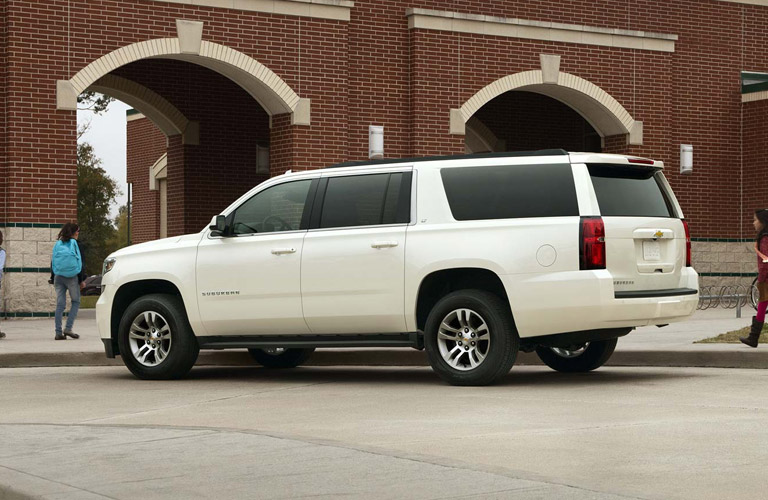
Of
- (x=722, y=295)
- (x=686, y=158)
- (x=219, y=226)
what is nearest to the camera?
(x=219, y=226)

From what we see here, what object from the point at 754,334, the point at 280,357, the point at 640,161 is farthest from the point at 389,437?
the point at 754,334

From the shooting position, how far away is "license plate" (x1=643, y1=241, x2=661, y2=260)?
11934mm

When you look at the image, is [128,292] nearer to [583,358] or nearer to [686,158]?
[583,358]

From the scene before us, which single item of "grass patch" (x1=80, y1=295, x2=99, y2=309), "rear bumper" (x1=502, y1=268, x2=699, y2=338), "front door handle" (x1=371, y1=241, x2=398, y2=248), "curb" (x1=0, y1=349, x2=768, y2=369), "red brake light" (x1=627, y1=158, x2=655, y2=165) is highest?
"red brake light" (x1=627, y1=158, x2=655, y2=165)

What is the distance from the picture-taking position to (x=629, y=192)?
12133 mm

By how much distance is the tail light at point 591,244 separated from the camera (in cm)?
1150

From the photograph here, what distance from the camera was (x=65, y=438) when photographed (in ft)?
28.1

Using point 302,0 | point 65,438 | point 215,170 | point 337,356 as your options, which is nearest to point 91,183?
point 215,170

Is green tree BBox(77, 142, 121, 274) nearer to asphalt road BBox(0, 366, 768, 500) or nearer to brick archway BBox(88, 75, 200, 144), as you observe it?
brick archway BBox(88, 75, 200, 144)

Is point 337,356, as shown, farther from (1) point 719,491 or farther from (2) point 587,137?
(2) point 587,137

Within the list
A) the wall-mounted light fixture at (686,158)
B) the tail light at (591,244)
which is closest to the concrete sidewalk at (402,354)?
the tail light at (591,244)

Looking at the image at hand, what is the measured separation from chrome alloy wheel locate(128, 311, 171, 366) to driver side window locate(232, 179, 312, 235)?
121cm

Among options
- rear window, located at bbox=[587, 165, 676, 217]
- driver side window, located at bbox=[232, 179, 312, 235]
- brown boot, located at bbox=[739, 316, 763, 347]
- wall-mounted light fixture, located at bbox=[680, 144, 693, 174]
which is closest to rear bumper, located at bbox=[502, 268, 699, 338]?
rear window, located at bbox=[587, 165, 676, 217]

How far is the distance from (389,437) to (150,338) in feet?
17.0
